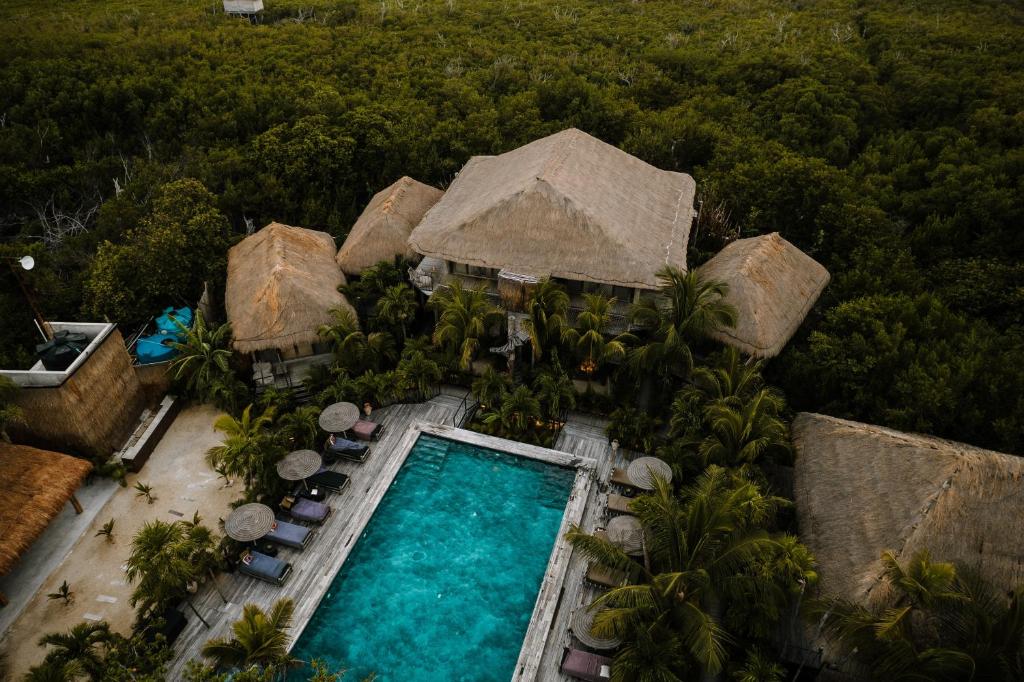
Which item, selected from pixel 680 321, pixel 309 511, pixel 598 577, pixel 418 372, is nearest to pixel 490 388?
pixel 418 372

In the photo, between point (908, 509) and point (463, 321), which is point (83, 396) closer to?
point (463, 321)

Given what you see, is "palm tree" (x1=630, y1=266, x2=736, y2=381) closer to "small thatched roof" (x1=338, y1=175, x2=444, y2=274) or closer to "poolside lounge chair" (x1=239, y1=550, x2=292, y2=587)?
"small thatched roof" (x1=338, y1=175, x2=444, y2=274)

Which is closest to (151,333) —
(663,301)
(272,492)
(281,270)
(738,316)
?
(281,270)

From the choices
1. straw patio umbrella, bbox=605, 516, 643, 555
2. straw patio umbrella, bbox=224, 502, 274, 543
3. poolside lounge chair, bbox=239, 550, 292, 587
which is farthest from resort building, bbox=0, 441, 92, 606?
straw patio umbrella, bbox=605, 516, 643, 555

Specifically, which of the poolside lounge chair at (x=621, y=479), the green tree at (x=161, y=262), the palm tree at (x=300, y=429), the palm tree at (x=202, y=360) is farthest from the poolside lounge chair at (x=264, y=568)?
the green tree at (x=161, y=262)

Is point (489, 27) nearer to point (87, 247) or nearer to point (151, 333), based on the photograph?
point (87, 247)

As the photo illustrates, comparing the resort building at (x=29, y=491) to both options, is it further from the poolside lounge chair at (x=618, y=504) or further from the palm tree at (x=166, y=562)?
the poolside lounge chair at (x=618, y=504)
